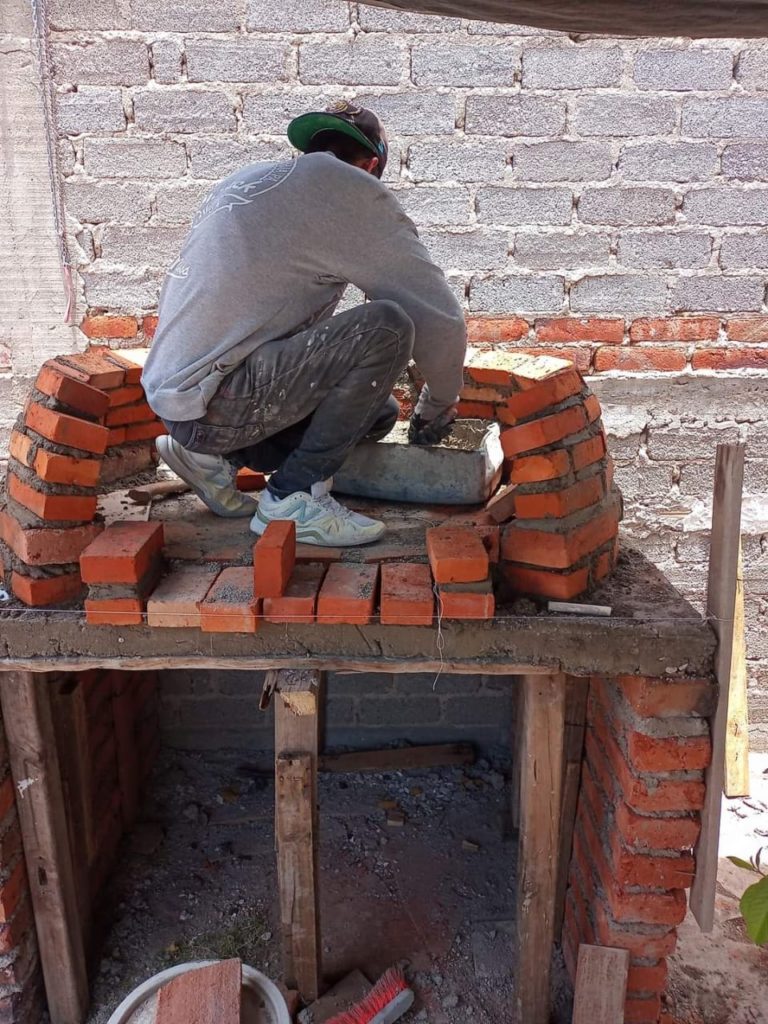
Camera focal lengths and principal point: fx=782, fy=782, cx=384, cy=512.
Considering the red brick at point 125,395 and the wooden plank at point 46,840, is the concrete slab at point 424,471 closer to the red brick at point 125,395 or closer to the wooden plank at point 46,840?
the red brick at point 125,395

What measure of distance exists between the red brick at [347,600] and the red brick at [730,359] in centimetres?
196

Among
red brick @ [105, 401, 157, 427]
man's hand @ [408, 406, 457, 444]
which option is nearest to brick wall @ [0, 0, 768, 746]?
red brick @ [105, 401, 157, 427]

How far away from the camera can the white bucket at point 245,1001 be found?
234 centimetres

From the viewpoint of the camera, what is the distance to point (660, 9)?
4.92ft

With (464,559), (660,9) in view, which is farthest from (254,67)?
(464,559)

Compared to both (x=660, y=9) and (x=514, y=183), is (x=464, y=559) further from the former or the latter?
(x=514, y=183)

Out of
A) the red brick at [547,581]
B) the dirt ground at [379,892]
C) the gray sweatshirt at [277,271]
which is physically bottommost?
the dirt ground at [379,892]

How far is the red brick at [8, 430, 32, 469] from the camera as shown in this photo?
2084mm

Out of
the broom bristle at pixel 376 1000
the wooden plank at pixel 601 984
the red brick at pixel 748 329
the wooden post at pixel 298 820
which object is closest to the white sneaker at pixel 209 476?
the wooden post at pixel 298 820

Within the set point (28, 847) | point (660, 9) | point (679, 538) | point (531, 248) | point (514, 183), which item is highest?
point (660, 9)

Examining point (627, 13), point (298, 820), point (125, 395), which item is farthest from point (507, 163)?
point (298, 820)

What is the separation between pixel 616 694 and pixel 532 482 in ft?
2.37

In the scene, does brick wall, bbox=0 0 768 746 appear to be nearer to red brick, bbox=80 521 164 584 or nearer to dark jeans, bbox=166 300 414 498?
dark jeans, bbox=166 300 414 498

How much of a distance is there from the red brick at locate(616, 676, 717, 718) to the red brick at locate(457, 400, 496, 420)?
4.23 ft
